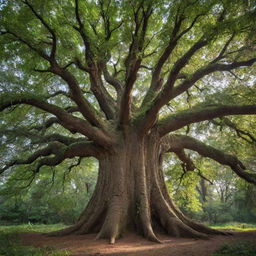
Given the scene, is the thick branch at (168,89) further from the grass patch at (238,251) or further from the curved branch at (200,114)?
the grass patch at (238,251)

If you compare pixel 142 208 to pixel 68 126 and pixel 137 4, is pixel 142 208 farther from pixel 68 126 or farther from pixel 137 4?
pixel 137 4

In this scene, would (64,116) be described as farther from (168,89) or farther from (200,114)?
(200,114)

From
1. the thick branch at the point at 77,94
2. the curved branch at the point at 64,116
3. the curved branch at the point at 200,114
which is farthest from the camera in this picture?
the curved branch at the point at 200,114

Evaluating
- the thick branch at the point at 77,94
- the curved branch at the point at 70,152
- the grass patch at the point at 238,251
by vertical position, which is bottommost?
the grass patch at the point at 238,251

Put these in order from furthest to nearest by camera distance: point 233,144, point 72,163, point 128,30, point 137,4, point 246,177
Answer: point 72,163
point 233,144
point 246,177
point 128,30
point 137,4

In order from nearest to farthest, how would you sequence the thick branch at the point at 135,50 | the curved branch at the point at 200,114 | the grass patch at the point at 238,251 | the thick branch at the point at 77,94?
the grass patch at the point at 238,251 < the thick branch at the point at 135,50 < the thick branch at the point at 77,94 < the curved branch at the point at 200,114

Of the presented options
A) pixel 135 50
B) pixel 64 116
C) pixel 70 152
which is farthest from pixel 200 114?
pixel 70 152

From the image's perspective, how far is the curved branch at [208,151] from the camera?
9219 millimetres

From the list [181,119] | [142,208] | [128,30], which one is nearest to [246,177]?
[181,119]

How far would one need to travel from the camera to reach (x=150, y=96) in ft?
31.2

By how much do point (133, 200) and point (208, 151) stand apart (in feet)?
12.8

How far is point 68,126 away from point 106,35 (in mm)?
3323

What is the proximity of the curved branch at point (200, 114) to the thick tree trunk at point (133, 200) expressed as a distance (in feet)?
2.18

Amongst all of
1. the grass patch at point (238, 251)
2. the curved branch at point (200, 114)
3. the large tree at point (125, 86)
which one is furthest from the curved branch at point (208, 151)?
the grass patch at point (238, 251)
